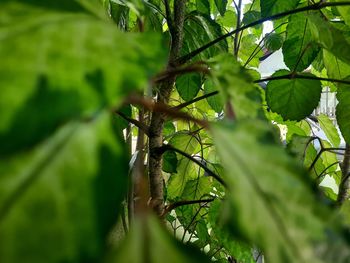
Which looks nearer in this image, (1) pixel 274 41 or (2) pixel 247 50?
(1) pixel 274 41

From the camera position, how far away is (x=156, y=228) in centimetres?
14

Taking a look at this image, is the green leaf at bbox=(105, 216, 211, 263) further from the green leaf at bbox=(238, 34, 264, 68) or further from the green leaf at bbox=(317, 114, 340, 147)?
the green leaf at bbox=(238, 34, 264, 68)

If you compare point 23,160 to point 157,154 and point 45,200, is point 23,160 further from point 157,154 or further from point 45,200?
point 157,154

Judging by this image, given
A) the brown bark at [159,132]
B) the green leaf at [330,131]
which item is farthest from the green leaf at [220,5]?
the green leaf at [330,131]

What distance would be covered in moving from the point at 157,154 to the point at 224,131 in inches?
14.2

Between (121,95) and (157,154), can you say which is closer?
(121,95)

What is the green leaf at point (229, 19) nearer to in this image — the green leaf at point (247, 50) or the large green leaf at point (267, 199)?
the green leaf at point (247, 50)

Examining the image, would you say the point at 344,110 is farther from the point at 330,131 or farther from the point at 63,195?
the point at 63,195

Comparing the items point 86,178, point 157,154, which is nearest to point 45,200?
point 86,178

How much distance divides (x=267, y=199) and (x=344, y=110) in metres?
0.44

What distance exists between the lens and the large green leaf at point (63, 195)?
0.11m

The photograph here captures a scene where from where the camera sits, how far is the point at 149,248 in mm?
136

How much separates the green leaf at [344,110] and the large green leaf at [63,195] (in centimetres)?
47

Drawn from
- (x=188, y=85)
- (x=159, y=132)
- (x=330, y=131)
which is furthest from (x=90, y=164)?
(x=330, y=131)
